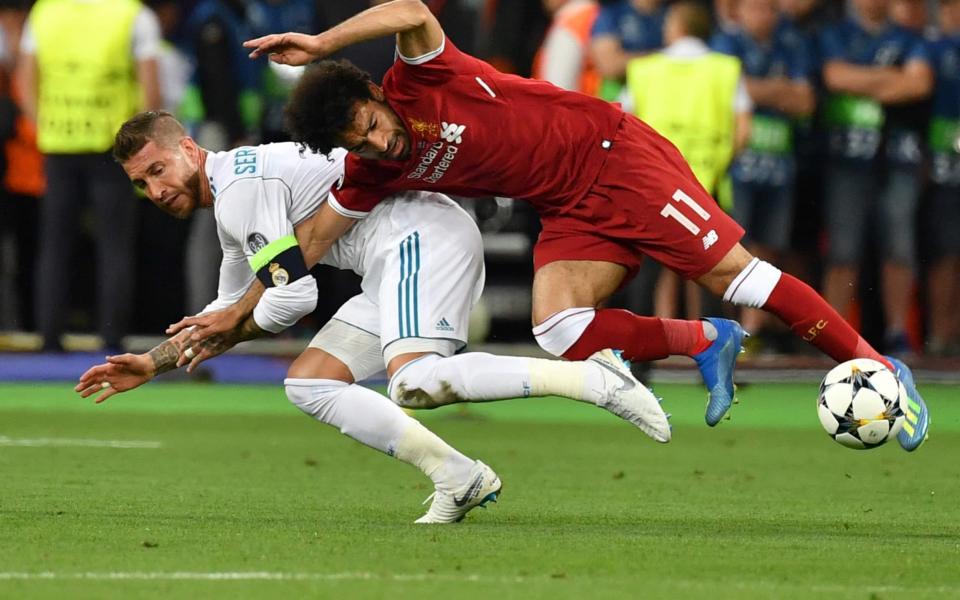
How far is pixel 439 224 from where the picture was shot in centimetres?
762

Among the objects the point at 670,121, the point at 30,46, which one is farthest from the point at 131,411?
the point at 670,121

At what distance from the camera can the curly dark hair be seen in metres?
7.04

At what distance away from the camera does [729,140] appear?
14.1m

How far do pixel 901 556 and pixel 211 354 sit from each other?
278 cm

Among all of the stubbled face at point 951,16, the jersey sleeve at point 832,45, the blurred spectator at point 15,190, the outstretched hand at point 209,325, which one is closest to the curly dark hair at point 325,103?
the outstretched hand at point 209,325

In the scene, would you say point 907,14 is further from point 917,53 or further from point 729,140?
point 729,140

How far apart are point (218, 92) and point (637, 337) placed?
7.31m

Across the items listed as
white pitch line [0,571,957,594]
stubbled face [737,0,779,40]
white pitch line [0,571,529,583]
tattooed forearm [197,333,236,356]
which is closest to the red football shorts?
tattooed forearm [197,333,236,356]

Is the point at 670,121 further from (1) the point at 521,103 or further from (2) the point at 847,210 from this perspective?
(1) the point at 521,103

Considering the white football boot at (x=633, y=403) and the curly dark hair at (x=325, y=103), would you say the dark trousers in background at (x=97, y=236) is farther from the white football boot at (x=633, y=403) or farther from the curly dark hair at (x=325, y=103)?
the white football boot at (x=633, y=403)

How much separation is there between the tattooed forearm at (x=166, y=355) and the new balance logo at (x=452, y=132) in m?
1.32

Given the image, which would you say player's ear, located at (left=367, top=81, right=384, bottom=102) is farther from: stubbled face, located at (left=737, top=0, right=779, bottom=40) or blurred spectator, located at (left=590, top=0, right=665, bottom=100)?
Result: stubbled face, located at (left=737, top=0, right=779, bottom=40)

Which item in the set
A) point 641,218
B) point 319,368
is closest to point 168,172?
point 319,368

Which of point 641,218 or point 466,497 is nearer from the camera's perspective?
point 466,497
